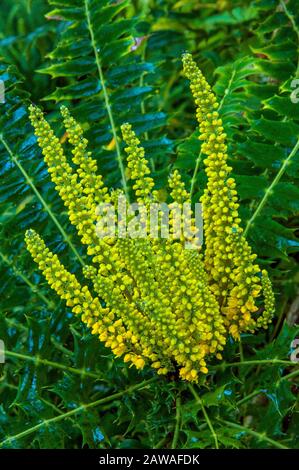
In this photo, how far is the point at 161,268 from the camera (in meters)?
0.97

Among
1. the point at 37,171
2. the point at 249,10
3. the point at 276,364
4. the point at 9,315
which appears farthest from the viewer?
the point at 249,10

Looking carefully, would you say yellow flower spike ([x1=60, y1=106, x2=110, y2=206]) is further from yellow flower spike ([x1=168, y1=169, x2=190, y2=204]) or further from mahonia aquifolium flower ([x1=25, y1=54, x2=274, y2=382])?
yellow flower spike ([x1=168, y1=169, x2=190, y2=204])

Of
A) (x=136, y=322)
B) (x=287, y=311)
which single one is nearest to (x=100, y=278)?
(x=136, y=322)

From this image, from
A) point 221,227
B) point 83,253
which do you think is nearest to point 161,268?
point 221,227

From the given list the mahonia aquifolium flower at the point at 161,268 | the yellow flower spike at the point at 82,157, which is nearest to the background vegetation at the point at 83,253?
the mahonia aquifolium flower at the point at 161,268

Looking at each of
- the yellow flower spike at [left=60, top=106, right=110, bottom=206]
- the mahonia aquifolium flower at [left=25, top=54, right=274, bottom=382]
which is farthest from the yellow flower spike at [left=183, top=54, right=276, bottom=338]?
the yellow flower spike at [left=60, top=106, right=110, bottom=206]

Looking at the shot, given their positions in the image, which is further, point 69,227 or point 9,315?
point 9,315

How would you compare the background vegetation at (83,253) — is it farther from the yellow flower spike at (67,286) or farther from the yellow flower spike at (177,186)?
the yellow flower spike at (177,186)

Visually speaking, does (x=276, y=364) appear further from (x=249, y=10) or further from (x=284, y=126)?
(x=249, y=10)

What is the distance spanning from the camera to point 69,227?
4.27ft

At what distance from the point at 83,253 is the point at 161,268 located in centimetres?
38

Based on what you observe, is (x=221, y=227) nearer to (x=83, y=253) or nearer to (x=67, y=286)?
(x=67, y=286)

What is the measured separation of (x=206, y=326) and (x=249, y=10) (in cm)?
107

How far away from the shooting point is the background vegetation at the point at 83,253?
1.09 meters
